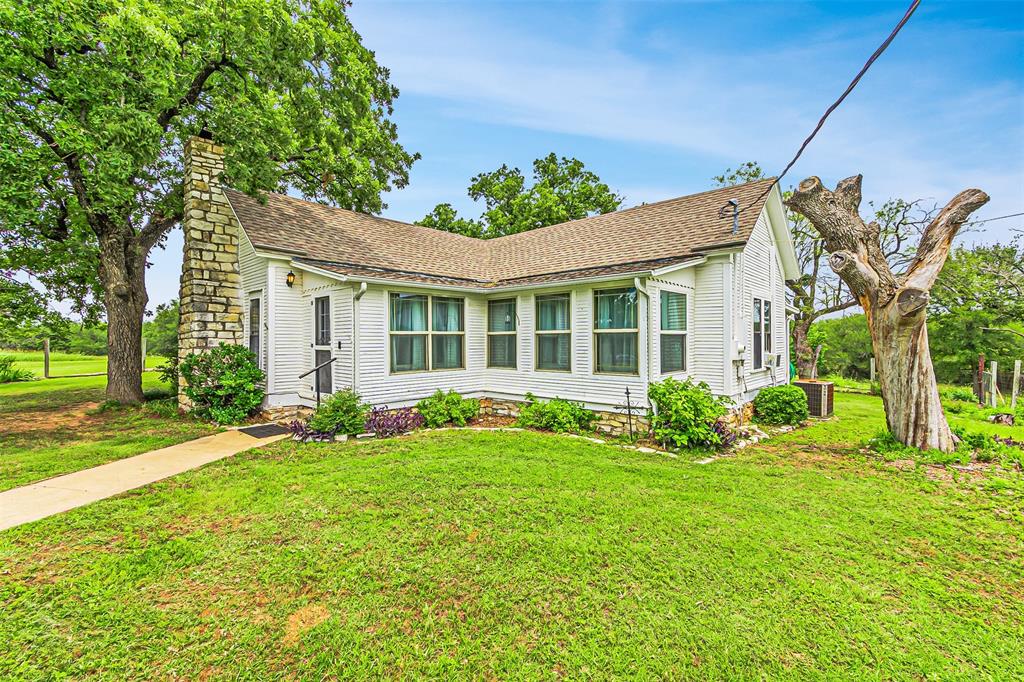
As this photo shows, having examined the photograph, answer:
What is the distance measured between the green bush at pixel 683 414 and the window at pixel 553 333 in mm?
2093

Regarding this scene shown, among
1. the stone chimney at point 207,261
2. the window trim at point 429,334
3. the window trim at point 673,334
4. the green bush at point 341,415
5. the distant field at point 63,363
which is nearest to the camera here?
the green bush at point 341,415

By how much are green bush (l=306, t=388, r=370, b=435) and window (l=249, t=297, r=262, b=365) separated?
9.69 feet

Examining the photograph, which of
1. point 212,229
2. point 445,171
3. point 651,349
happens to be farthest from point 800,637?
point 445,171

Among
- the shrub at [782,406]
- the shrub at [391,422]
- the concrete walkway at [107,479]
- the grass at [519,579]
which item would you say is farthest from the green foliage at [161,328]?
the shrub at [782,406]

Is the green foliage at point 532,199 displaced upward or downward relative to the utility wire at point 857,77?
upward

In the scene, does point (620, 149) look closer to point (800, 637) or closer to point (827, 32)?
point (827, 32)

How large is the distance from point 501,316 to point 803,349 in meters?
15.7

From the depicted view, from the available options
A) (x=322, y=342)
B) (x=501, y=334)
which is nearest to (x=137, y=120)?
(x=322, y=342)

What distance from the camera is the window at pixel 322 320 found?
894 cm

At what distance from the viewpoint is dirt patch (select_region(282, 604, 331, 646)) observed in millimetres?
2727

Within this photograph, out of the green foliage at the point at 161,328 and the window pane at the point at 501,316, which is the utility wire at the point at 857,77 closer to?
the window pane at the point at 501,316

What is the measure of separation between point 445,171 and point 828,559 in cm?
2138

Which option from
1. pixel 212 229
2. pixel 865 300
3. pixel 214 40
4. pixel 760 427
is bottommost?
pixel 760 427

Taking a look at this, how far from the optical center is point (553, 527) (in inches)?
166
